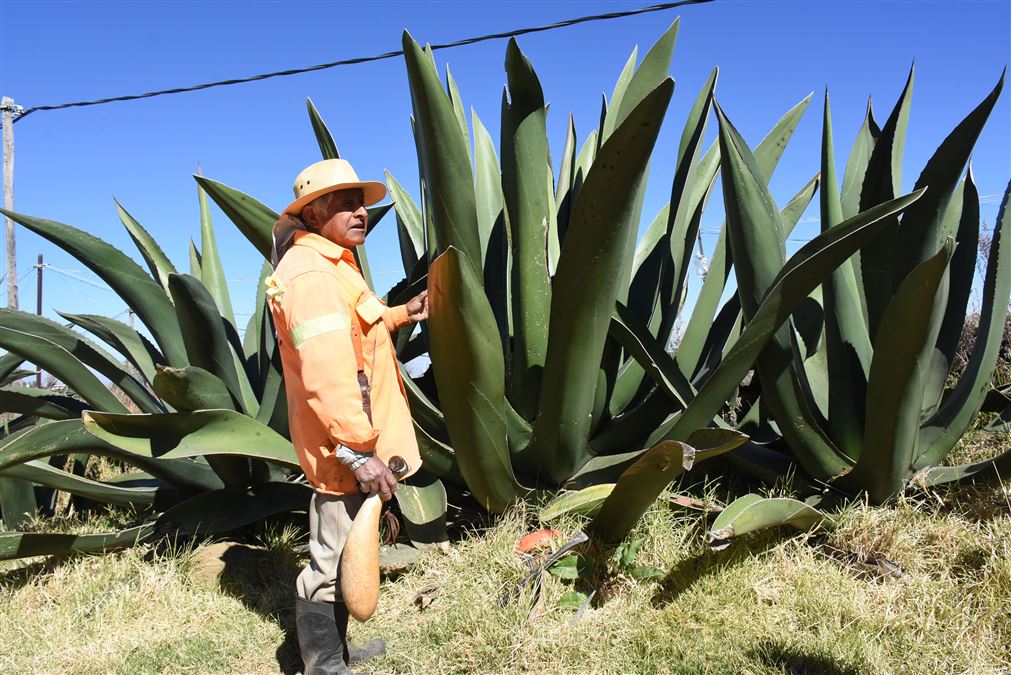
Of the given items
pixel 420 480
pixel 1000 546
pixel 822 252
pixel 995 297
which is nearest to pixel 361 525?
pixel 420 480

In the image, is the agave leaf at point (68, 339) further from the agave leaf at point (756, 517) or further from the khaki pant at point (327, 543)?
the agave leaf at point (756, 517)

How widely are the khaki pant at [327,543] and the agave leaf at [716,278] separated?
4.30 feet

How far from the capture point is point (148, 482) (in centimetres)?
334

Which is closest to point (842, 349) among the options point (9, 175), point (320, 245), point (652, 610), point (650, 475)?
point (650, 475)

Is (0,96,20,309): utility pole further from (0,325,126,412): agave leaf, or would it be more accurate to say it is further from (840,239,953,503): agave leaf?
(840,239,953,503): agave leaf

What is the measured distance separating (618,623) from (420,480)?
83cm

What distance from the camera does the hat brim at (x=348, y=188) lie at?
2.22 m

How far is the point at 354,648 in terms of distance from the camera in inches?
94.0

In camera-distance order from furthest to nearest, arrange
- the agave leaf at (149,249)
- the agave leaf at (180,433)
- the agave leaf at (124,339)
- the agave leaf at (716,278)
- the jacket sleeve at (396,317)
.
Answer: the agave leaf at (149,249)
the agave leaf at (124,339)
the agave leaf at (716,278)
the jacket sleeve at (396,317)
the agave leaf at (180,433)

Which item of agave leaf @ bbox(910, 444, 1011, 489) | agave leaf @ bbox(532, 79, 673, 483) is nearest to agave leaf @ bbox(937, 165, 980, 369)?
agave leaf @ bbox(910, 444, 1011, 489)

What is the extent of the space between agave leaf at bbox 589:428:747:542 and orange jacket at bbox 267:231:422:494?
57 centimetres

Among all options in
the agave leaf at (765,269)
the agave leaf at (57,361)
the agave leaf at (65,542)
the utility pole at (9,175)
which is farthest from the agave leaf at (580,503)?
the utility pole at (9,175)

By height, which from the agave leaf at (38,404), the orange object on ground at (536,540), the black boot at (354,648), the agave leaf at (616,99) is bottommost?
the black boot at (354,648)

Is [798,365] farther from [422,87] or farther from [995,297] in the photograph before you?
[422,87]
